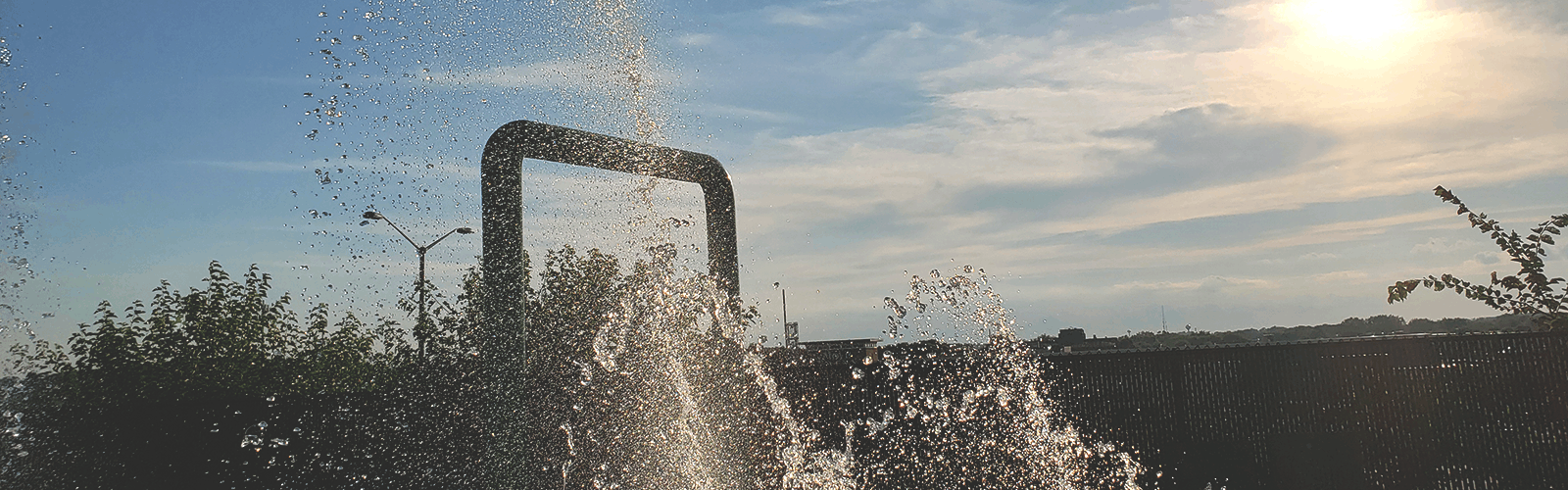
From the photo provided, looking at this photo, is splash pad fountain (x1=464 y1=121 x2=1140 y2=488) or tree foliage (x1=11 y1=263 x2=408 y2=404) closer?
splash pad fountain (x1=464 y1=121 x2=1140 y2=488)

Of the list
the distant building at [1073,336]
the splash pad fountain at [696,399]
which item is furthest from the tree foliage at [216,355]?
the distant building at [1073,336]

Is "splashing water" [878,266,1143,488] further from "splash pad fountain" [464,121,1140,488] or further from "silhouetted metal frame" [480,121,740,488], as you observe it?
"silhouetted metal frame" [480,121,740,488]

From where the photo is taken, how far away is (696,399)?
24.3 feet

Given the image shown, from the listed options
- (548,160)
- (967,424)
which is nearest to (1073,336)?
(967,424)

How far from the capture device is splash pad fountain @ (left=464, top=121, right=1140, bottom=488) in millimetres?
4945

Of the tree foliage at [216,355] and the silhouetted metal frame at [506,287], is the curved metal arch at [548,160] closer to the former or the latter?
the silhouetted metal frame at [506,287]

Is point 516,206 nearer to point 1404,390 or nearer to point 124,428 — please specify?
point 124,428

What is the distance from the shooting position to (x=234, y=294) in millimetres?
14453

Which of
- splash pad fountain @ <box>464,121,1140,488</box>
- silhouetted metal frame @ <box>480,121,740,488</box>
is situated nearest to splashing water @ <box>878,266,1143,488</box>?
splash pad fountain @ <box>464,121,1140,488</box>

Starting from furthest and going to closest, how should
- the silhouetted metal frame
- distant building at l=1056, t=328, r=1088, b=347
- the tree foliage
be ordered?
distant building at l=1056, t=328, r=1088, b=347 → the tree foliage → the silhouetted metal frame

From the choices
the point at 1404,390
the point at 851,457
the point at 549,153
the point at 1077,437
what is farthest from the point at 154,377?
the point at 1404,390

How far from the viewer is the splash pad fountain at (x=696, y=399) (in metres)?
4.95

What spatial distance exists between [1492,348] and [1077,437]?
5593 millimetres

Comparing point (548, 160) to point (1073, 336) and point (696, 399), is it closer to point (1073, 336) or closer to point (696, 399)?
point (696, 399)
